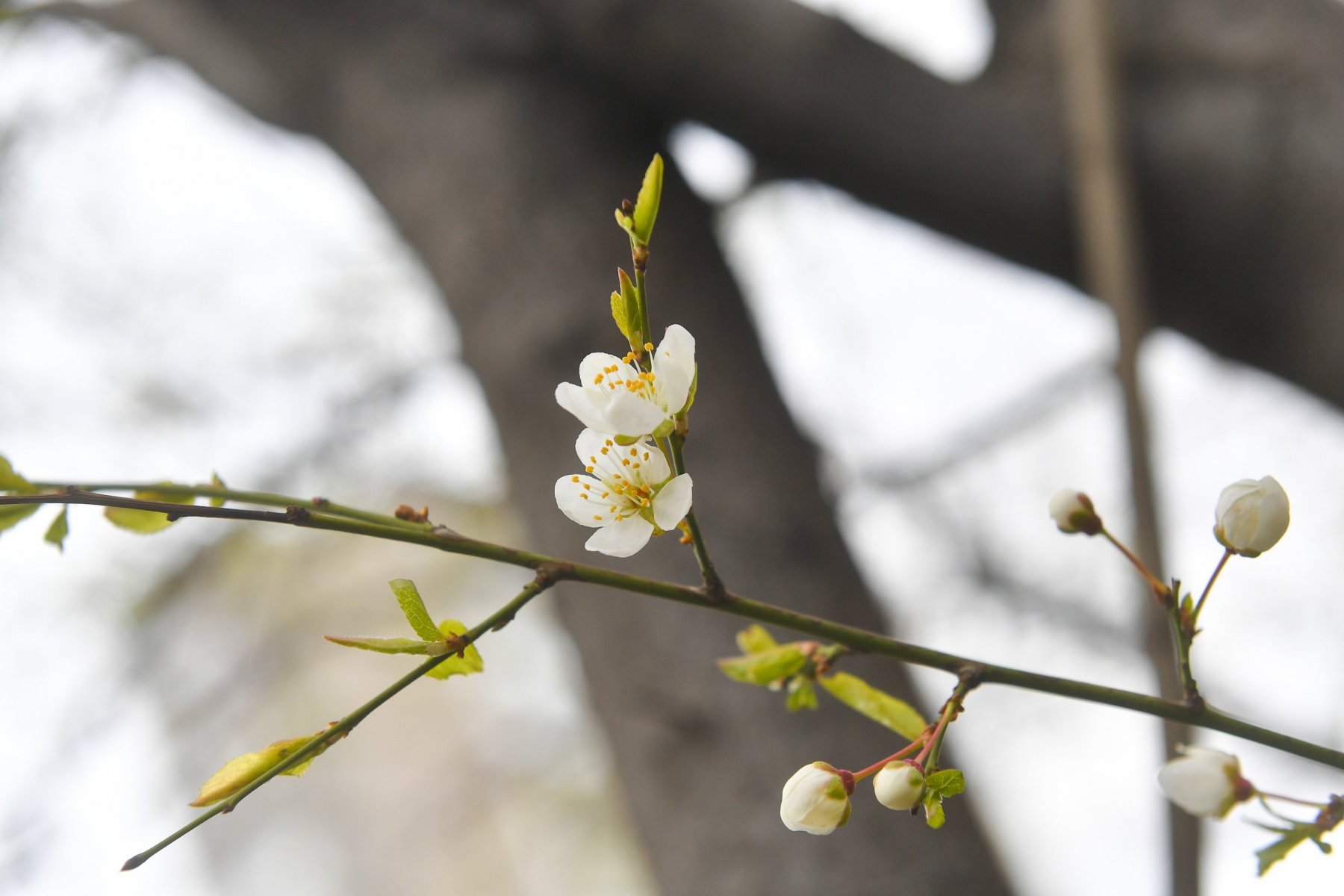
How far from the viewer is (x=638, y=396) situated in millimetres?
192

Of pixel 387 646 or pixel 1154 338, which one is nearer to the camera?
pixel 387 646

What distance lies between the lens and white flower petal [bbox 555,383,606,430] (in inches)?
7.5

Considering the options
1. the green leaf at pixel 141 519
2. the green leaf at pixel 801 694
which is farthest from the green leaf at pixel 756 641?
the green leaf at pixel 141 519

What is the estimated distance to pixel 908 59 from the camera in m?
0.68

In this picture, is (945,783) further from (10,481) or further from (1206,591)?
(10,481)

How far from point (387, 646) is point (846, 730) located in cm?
37

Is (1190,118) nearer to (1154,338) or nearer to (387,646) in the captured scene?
(1154,338)

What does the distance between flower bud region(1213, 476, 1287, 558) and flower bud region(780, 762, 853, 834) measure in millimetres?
96

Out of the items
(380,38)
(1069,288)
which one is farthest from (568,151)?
(1069,288)

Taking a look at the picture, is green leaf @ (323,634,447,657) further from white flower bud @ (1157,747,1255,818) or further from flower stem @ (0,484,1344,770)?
white flower bud @ (1157,747,1255,818)

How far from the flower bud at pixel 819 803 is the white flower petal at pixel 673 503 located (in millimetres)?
60

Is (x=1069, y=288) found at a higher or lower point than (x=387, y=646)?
higher

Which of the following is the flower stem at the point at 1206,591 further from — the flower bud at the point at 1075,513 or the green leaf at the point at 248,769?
the green leaf at the point at 248,769

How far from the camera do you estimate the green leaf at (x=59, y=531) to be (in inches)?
9.3
